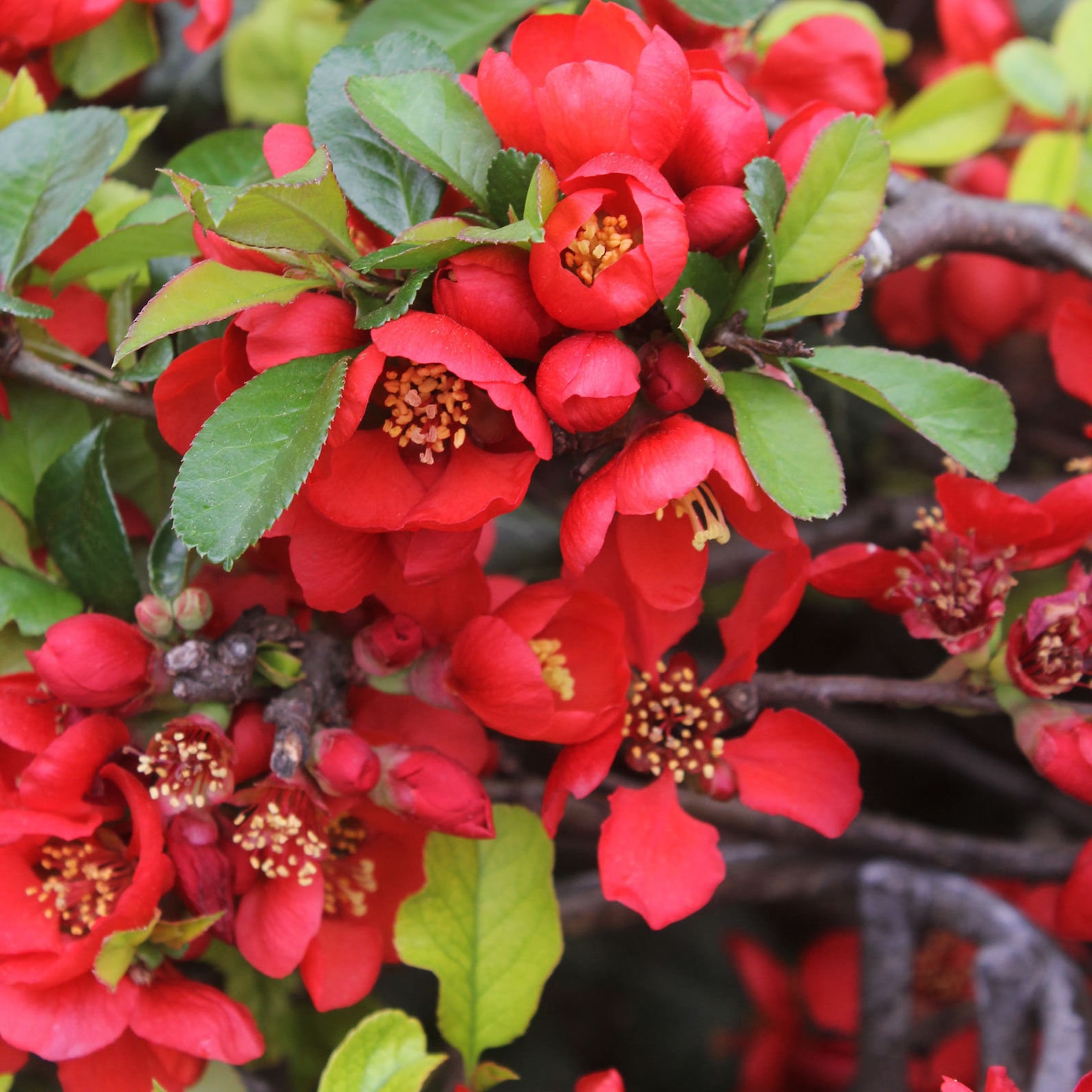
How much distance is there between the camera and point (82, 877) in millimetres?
657

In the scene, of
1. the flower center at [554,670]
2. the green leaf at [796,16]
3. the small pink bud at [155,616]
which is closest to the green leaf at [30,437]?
the small pink bud at [155,616]

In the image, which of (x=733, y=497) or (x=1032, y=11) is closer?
(x=733, y=497)

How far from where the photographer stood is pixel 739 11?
699 millimetres

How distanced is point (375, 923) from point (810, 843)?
443 mm

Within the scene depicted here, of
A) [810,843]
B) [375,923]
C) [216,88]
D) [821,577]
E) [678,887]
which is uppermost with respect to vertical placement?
[216,88]

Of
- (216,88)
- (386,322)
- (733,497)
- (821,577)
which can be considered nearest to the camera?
(386,322)

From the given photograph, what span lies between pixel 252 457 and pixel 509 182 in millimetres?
188

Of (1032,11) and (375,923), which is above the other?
(1032,11)

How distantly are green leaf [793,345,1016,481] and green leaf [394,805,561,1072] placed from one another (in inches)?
14.4

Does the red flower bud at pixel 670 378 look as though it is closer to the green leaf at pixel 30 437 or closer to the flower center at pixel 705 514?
the flower center at pixel 705 514

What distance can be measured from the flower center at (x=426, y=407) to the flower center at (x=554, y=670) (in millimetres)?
155

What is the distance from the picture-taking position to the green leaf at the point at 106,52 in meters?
0.85

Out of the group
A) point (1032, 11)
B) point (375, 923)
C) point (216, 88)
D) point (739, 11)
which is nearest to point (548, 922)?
point (375, 923)

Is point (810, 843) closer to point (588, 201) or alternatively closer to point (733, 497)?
point (733, 497)
